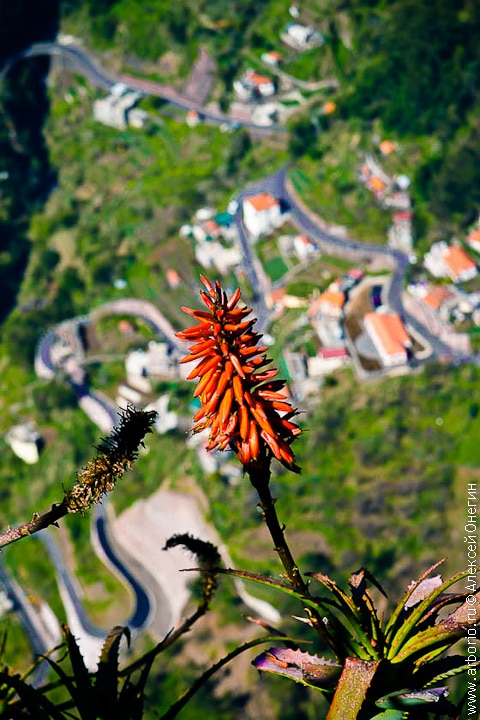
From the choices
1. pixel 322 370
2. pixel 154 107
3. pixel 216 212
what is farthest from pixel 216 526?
pixel 154 107

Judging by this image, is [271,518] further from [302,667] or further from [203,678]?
[203,678]

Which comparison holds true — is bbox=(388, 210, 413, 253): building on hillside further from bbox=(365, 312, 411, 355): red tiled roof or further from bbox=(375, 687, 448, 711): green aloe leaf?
bbox=(375, 687, 448, 711): green aloe leaf

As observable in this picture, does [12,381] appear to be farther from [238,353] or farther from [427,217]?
Result: [238,353]

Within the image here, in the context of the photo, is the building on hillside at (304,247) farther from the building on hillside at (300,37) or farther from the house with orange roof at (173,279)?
the building on hillside at (300,37)

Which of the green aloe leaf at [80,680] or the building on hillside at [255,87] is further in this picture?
the building on hillside at [255,87]

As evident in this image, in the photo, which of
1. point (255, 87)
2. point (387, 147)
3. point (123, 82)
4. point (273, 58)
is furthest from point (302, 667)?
Answer: point (123, 82)

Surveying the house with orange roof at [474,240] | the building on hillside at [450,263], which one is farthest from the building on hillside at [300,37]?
the building on hillside at [450,263]
